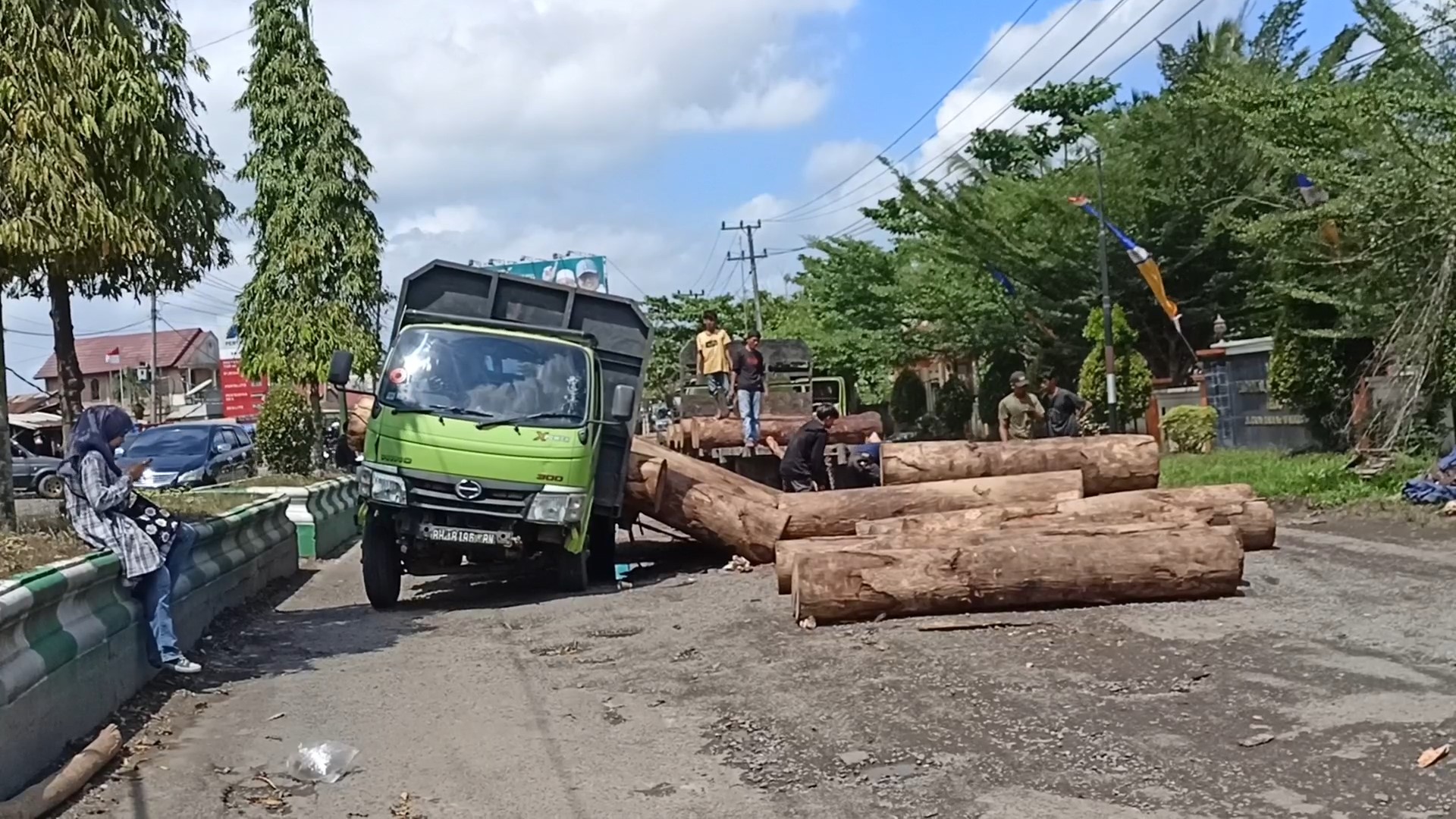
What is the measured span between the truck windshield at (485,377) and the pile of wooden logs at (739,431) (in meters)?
4.92

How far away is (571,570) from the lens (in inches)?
494

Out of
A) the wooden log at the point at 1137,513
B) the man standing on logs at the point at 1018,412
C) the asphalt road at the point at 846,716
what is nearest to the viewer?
the asphalt road at the point at 846,716

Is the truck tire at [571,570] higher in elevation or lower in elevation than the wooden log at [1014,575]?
lower

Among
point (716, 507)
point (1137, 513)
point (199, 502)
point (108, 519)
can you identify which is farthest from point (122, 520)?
point (1137, 513)

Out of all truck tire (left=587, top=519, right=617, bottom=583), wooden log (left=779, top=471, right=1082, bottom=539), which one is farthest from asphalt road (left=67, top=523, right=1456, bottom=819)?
truck tire (left=587, top=519, right=617, bottom=583)

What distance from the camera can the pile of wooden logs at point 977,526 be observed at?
30.9 ft

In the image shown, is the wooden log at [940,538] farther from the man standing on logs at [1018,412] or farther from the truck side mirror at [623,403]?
the man standing on logs at [1018,412]

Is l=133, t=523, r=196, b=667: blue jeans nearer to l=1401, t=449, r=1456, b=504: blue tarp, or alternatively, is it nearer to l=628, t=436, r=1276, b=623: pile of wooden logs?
l=628, t=436, r=1276, b=623: pile of wooden logs

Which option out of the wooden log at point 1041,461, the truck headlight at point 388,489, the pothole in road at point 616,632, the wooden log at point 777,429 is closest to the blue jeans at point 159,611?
the pothole in road at point 616,632

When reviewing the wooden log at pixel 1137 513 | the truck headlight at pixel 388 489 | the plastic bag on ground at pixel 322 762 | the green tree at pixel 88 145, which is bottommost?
the plastic bag on ground at pixel 322 762

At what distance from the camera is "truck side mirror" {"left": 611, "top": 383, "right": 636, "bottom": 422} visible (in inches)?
488

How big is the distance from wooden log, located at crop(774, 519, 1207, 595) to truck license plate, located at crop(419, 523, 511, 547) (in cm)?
225

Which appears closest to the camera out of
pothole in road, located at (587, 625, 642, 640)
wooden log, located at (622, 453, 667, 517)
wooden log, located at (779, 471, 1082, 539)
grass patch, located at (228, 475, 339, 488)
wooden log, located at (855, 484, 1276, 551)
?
pothole in road, located at (587, 625, 642, 640)

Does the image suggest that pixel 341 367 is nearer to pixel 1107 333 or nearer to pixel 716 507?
pixel 716 507
